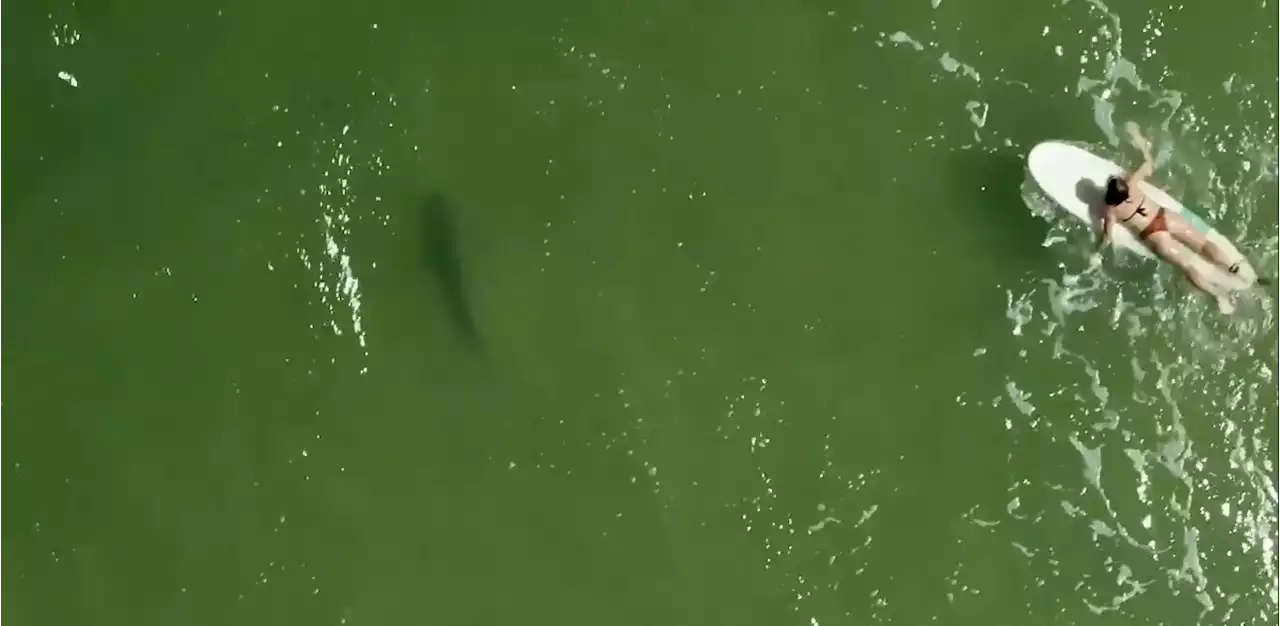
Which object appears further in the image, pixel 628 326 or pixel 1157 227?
pixel 628 326

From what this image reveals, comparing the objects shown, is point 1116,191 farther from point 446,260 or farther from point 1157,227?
point 446,260

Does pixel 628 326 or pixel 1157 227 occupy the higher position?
pixel 628 326

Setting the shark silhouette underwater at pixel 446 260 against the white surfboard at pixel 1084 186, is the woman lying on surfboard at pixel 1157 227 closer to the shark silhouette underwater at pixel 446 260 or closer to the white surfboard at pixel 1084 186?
the white surfboard at pixel 1084 186

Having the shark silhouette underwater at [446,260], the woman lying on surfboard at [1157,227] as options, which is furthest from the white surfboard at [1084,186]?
the shark silhouette underwater at [446,260]

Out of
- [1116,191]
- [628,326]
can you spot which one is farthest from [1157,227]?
[628,326]

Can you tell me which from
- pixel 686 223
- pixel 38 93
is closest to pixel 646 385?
pixel 686 223

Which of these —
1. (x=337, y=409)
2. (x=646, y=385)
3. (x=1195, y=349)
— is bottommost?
(x=1195, y=349)

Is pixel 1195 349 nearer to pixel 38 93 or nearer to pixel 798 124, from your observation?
pixel 798 124
